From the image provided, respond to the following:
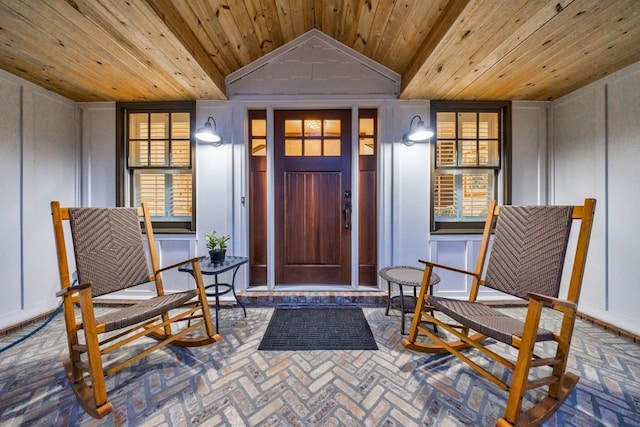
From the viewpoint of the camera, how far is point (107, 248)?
5.59ft

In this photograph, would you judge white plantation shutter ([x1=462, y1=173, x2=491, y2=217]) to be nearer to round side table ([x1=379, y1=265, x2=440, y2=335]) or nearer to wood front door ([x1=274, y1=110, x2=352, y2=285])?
round side table ([x1=379, y1=265, x2=440, y2=335])

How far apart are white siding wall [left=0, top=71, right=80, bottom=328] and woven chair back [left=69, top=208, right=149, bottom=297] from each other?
1.28 metres

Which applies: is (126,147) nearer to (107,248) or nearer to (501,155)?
(107,248)

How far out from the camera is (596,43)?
1747 mm

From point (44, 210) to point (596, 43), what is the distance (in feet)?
16.5

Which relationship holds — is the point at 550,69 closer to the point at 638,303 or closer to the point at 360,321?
the point at 638,303

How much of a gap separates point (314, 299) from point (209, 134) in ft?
6.70

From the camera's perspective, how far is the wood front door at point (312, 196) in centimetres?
274

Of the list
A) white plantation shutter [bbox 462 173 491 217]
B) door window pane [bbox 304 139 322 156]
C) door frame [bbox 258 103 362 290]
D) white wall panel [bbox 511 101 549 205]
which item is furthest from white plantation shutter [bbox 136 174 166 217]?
white wall panel [bbox 511 101 549 205]

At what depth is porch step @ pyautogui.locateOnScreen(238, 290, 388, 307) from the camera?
256 centimetres

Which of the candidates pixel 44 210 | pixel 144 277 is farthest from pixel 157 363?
pixel 44 210

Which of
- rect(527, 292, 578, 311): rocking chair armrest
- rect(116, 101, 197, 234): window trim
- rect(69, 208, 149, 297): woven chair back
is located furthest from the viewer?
rect(116, 101, 197, 234): window trim

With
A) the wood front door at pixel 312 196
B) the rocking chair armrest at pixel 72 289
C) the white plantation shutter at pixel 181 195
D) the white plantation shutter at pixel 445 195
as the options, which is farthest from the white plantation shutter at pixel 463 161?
the rocking chair armrest at pixel 72 289

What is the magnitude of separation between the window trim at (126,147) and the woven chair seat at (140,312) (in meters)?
1.12
